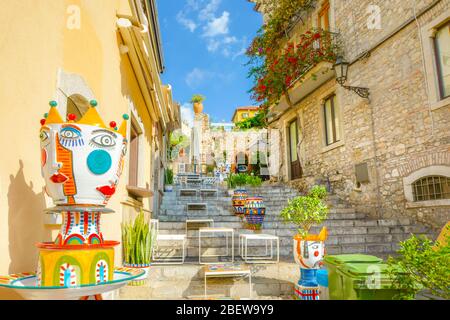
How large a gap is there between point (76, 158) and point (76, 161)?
15 millimetres

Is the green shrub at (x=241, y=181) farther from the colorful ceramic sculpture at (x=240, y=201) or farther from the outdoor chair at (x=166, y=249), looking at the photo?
the outdoor chair at (x=166, y=249)

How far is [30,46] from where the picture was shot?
6.09 ft

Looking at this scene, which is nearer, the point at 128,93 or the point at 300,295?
the point at 300,295

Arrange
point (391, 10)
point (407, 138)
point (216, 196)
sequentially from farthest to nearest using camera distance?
1. point (216, 196)
2. point (391, 10)
3. point (407, 138)

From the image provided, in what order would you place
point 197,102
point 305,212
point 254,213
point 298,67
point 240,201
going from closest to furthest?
point 305,212
point 254,213
point 240,201
point 298,67
point 197,102

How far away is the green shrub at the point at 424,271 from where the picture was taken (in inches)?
81.4

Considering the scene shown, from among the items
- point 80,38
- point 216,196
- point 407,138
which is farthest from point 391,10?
point 80,38

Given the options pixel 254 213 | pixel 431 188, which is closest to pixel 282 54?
pixel 431 188

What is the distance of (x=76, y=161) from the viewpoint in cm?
157

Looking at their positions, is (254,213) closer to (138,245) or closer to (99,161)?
(138,245)

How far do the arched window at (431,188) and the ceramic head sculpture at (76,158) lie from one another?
706cm

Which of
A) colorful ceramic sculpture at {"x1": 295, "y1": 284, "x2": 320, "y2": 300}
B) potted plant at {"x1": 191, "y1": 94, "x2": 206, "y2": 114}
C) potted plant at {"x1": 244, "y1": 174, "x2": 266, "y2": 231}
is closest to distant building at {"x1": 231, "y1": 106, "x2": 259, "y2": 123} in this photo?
potted plant at {"x1": 191, "y1": 94, "x2": 206, "y2": 114}
